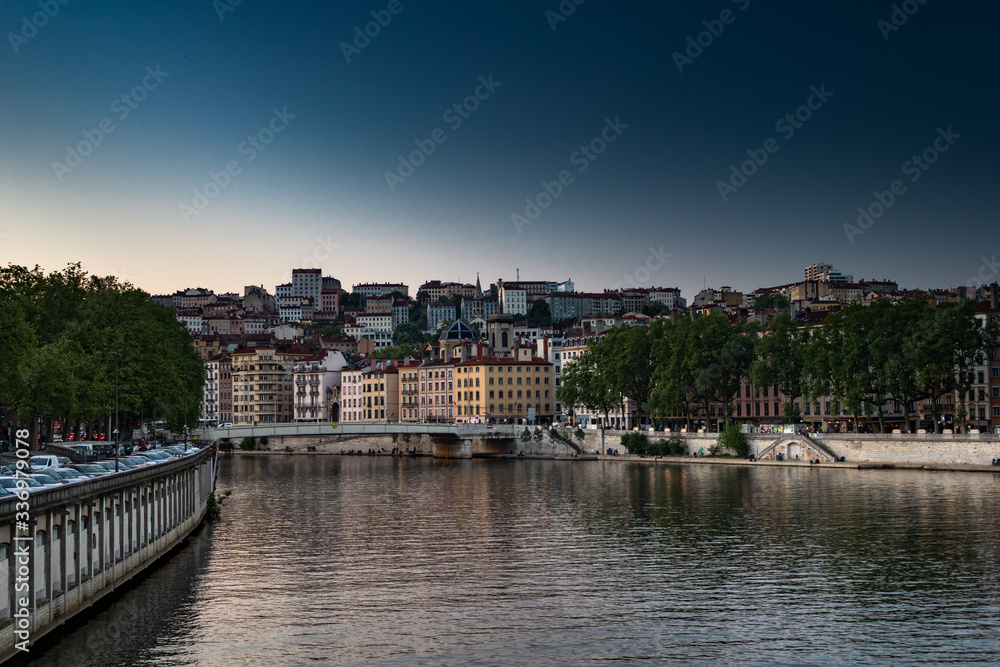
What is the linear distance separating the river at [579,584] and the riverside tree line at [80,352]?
1271 cm

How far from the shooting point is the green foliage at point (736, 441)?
111625 millimetres

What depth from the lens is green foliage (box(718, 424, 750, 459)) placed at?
112 m

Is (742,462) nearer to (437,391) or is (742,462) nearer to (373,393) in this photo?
(437,391)

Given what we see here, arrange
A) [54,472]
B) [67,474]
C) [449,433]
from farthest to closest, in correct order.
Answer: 1. [449,433]
2. [67,474]
3. [54,472]

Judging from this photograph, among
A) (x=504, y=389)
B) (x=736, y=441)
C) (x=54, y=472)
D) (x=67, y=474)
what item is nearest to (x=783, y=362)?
(x=736, y=441)

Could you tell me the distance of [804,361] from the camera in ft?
355

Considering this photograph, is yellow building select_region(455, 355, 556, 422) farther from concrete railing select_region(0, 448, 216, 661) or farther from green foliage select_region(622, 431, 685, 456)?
concrete railing select_region(0, 448, 216, 661)

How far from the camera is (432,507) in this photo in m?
72.9

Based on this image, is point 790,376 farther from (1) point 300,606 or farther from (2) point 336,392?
(2) point 336,392

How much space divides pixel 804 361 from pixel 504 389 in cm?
6944

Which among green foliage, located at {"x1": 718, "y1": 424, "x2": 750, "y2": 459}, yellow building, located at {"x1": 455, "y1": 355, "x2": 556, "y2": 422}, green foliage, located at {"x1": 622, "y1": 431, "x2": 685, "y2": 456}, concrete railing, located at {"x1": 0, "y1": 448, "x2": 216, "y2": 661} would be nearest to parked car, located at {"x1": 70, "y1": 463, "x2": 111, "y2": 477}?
concrete railing, located at {"x1": 0, "y1": 448, "x2": 216, "y2": 661}

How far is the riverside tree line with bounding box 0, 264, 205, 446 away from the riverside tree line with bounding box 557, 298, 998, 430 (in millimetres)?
51147

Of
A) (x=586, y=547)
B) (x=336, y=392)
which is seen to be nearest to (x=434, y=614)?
(x=586, y=547)

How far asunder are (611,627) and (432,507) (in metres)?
38.9
